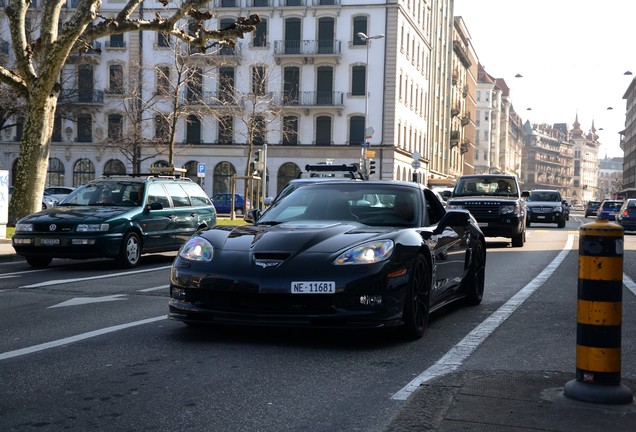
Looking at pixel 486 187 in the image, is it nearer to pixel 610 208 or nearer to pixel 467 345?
pixel 467 345

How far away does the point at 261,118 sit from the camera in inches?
2451

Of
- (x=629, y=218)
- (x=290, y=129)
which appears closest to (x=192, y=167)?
(x=290, y=129)

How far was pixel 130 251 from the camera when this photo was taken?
14.6 meters

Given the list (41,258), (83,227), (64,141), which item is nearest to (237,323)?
(83,227)

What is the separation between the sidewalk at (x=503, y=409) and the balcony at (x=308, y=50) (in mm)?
58852

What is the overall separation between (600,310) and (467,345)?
2.06 metres

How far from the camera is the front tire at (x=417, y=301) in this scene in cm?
693

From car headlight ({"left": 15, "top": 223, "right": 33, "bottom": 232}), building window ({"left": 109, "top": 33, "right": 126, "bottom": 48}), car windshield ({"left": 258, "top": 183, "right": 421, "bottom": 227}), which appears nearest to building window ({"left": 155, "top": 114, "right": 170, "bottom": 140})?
building window ({"left": 109, "top": 33, "right": 126, "bottom": 48})

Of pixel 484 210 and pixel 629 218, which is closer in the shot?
pixel 484 210

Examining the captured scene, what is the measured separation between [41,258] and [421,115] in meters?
63.6

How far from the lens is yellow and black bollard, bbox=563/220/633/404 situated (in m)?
4.86

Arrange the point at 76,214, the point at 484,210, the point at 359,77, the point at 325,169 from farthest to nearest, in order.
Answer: the point at 359,77
the point at 325,169
the point at 484,210
the point at 76,214

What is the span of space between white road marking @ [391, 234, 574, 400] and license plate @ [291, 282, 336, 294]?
93cm

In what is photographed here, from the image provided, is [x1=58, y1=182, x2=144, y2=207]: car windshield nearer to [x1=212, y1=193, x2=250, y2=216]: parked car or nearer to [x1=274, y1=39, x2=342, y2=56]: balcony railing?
[x1=212, y1=193, x2=250, y2=216]: parked car
